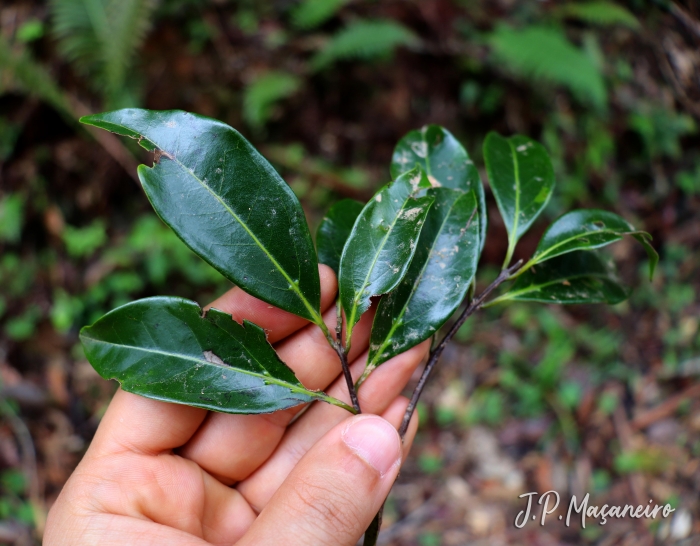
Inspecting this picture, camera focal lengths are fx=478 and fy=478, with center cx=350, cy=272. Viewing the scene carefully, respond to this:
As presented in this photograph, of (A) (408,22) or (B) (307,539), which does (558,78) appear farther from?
(B) (307,539)

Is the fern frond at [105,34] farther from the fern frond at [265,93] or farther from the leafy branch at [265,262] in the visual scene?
the leafy branch at [265,262]

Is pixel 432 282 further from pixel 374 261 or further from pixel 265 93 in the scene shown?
pixel 265 93

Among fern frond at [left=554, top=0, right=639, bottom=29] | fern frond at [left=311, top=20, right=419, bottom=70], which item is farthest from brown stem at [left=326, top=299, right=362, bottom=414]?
Result: fern frond at [left=554, top=0, right=639, bottom=29]

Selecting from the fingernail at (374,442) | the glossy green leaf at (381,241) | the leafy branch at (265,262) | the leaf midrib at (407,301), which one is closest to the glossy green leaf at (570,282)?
the leafy branch at (265,262)

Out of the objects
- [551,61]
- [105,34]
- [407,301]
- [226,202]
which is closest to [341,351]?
[407,301]

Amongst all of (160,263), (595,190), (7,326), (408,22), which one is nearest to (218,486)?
(160,263)

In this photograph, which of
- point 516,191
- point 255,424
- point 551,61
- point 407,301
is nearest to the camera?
point 407,301
